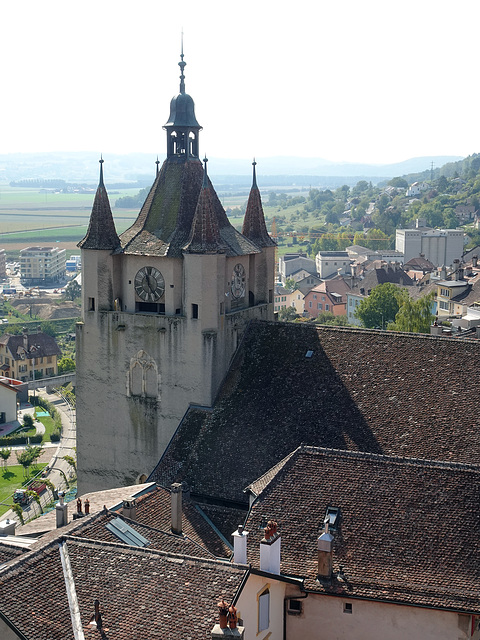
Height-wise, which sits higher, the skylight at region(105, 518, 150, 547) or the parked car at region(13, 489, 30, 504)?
the skylight at region(105, 518, 150, 547)

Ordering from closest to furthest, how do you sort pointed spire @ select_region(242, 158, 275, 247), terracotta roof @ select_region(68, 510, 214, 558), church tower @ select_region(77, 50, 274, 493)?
terracotta roof @ select_region(68, 510, 214, 558) < church tower @ select_region(77, 50, 274, 493) < pointed spire @ select_region(242, 158, 275, 247)

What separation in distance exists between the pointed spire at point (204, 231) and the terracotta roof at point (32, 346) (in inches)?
3623

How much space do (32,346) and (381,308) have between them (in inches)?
1967

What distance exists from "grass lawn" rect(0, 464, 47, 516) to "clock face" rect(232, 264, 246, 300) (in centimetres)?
3859

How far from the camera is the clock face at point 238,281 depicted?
156 ft

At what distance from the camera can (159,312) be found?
46781 millimetres

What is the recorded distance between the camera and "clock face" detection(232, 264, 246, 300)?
156ft

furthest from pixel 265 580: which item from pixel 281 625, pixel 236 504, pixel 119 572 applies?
pixel 236 504

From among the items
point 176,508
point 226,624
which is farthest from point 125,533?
point 226,624

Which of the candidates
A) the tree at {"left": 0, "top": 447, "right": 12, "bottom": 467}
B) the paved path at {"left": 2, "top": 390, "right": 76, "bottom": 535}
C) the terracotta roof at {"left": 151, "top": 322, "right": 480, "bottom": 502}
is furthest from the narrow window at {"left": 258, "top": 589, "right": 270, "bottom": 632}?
the tree at {"left": 0, "top": 447, "right": 12, "bottom": 467}

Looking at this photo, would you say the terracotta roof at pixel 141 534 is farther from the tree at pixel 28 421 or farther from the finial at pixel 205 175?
the tree at pixel 28 421

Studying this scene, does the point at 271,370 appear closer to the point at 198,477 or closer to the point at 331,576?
the point at 198,477

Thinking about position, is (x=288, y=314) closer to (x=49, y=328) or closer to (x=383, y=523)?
(x=49, y=328)

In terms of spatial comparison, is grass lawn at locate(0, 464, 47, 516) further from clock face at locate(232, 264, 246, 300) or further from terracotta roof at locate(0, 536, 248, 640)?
terracotta roof at locate(0, 536, 248, 640)
